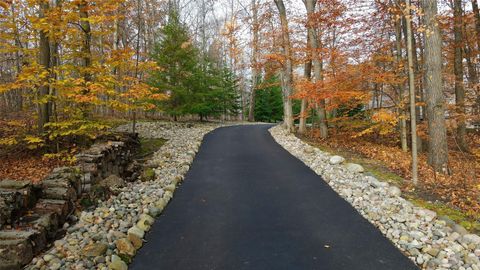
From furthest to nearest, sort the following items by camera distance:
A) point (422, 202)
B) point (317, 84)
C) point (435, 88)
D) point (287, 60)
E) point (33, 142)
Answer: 1. point (287, 60)
2. point (317, 84)
3. point (33, 142)
4. point (435, 88)
5. point (422, 202)

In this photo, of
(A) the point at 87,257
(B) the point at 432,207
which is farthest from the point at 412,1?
(A) the point at 87,257

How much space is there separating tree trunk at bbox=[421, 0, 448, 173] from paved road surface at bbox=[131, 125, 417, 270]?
11.3 feet

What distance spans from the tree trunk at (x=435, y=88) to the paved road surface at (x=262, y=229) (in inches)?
135

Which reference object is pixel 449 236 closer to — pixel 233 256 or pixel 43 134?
pixel 233 256

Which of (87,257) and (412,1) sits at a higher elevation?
(412,1)

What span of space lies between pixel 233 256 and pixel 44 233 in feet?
8.68

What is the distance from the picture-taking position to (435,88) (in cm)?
745

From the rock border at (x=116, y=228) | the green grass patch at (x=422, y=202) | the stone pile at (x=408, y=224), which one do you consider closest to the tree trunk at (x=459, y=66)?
the green grass patch at (x=422, y=202)

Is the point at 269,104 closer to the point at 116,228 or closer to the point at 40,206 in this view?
the point at 116,228

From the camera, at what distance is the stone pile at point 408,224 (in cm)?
375

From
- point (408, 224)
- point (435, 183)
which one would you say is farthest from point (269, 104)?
point (408, 224)

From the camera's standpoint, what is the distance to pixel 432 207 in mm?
5207

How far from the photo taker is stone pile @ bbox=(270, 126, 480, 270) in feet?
12.3

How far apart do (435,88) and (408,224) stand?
4535 millimetres
